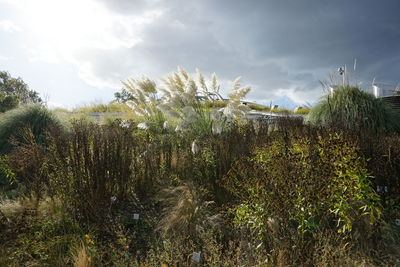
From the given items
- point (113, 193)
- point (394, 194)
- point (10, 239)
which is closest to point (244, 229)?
point (113, 193)

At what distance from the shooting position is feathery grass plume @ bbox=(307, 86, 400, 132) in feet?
22.0

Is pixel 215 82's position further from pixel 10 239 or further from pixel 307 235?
pixel 10 239

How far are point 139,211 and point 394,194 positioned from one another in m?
2.99

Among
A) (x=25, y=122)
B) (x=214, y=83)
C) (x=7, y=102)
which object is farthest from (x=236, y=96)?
(x=7, y=102)

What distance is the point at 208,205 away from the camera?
3.54 m

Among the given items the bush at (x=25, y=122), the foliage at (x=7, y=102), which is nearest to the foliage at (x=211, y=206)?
the bush at (x=25, y=122)

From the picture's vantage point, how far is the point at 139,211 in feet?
11.6

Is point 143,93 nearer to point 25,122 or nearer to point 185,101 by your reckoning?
point 185,101

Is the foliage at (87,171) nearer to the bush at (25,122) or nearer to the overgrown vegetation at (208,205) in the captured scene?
the overgrown vegetation at (208,205)

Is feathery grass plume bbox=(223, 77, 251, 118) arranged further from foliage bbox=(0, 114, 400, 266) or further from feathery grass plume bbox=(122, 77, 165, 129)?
feathery grass plume bbox=(122, 77, 165, 129)

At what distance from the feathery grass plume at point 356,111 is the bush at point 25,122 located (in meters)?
6.10

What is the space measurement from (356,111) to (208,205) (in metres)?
4.85

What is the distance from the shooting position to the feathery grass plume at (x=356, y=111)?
22.0ft

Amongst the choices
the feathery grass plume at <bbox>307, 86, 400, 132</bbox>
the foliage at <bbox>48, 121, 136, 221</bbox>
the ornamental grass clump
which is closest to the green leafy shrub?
the foliage at <bbox>48, 121, 136, 221</bbox>
